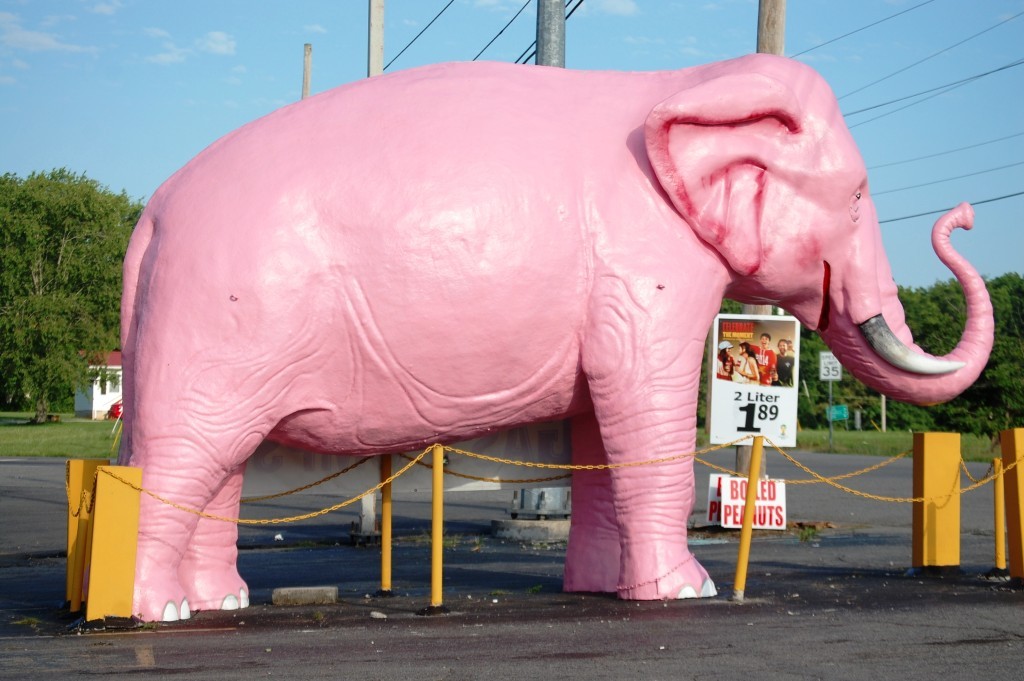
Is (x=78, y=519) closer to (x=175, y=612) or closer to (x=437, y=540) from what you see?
(x=175, y=612)

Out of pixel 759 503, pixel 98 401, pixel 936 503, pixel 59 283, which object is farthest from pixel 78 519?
pixel 98 401

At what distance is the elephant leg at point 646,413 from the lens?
292 inches

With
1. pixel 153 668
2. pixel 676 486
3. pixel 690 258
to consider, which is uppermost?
pixel 690 258

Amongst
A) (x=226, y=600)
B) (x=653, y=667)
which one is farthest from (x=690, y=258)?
(x=226, y=600)

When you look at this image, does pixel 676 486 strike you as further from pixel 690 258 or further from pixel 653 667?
pixel 653 667

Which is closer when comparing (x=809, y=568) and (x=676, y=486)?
(x=676, y=486)

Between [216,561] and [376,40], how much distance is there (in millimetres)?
9017

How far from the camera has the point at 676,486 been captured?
7500mm

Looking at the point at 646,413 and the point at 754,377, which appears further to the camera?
the point at 754,377

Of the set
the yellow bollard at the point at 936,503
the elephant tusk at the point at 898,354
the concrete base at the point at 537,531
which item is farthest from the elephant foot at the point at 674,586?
the concrete base at the point at 537,531

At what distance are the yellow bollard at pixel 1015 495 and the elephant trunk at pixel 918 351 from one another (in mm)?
698

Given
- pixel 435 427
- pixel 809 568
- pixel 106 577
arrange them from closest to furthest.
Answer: pixel 106 577 < pixel 435 427 < pixel 809 568

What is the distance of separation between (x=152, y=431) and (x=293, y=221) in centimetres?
133

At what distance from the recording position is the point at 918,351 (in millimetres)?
8453
